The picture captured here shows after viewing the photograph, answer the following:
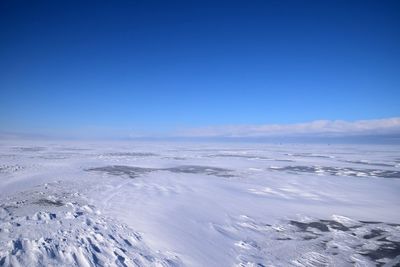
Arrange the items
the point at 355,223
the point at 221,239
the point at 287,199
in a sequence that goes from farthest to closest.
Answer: the point at 287,199 → the point at 355,223 → the point at 221,239

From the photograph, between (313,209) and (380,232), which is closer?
(380,232)

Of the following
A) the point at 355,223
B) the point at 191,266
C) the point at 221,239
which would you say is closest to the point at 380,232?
the point at 355,223

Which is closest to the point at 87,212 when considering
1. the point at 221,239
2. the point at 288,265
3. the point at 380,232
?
the point at 221,239

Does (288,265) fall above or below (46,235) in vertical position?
below

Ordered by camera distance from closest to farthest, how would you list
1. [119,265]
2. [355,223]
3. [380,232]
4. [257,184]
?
1. [119,265]
2. [380,232]
3. [355,223]
4. [257,184]

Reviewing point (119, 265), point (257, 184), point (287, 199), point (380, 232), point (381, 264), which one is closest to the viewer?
point (119, 265)

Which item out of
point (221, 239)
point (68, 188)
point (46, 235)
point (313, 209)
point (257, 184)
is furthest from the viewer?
point (257, 184)

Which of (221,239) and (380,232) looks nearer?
(221,239)

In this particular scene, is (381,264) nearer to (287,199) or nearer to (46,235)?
(287,199)

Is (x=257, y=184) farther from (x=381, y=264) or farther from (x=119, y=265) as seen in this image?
(x=119, y=265)
